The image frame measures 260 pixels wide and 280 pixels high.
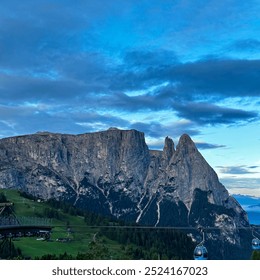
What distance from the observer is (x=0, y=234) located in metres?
120

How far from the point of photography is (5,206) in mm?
71562
